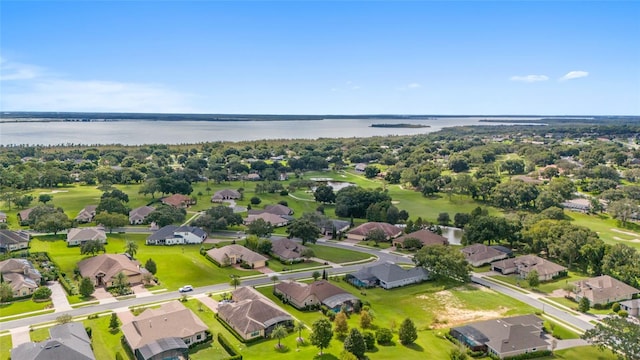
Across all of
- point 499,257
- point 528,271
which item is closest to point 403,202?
point 499,257

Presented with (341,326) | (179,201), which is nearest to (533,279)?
(341,326)

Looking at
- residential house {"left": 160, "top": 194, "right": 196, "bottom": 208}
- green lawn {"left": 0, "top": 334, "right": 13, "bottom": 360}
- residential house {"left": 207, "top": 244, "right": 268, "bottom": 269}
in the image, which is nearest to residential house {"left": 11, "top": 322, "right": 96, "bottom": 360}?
green lawn {"left": 0, "top": 334, "right": 13, "bottom": 360}

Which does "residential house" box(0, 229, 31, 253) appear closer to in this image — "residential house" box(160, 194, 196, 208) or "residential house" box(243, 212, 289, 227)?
"residential house" box(160, 194, 196, 208)

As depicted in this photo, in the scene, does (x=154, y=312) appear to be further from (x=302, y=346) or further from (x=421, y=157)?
(x=421, y=157)

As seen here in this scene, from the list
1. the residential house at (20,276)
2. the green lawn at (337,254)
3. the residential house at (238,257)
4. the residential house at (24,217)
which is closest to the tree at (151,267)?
the residential house at (238,257)

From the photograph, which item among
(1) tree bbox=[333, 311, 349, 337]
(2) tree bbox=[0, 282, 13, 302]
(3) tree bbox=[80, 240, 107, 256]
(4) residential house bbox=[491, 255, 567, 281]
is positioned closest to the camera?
(1) tree bbox=[333, 311, 349, 337]
